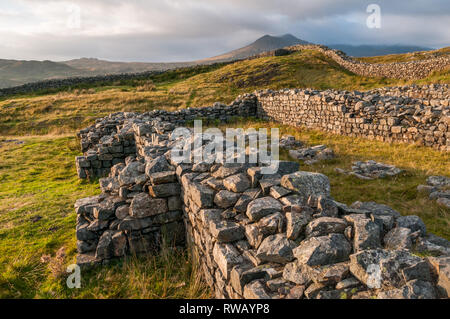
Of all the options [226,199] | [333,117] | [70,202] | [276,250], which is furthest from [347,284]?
[333,117]

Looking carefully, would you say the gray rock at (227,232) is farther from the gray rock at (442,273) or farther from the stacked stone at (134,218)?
the gray rock at (442,273)

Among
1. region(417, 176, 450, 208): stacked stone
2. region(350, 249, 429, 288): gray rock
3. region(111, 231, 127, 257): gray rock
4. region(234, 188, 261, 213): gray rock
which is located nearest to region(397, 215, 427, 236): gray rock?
region(350, 249, 429, 288): gray rock

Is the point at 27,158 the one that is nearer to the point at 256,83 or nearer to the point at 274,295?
the point at 274,295

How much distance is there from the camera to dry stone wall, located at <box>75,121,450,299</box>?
2572 millimetres

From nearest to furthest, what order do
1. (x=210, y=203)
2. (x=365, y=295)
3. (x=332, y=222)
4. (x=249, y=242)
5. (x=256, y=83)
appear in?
(x=365, y=295) → (x=332, y=222) → (x=249, y=242) → (x=210, y=203) → (x=256, y=83)

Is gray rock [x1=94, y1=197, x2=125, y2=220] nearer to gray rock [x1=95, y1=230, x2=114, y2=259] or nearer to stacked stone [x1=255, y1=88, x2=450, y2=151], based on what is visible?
gray rock [x1=95, y1=230, x2=114, y2=259]

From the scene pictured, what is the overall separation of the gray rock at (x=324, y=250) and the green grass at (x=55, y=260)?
6.45 feet

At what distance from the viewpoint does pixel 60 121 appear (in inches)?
850

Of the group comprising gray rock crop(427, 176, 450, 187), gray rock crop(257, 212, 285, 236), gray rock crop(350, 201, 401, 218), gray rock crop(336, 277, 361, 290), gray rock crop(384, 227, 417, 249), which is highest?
gray rock crop(257, 212, 285, 236)

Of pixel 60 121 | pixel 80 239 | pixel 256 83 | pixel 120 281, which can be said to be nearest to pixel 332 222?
pixel 120 281

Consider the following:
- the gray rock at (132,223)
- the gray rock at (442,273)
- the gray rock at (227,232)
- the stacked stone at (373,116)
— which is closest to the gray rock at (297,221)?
the gray rock at (227,232)

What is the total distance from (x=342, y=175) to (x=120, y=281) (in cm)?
684

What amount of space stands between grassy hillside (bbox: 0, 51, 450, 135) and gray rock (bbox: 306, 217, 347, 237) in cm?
2016

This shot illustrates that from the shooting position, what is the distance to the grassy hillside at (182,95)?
71.9 ft
